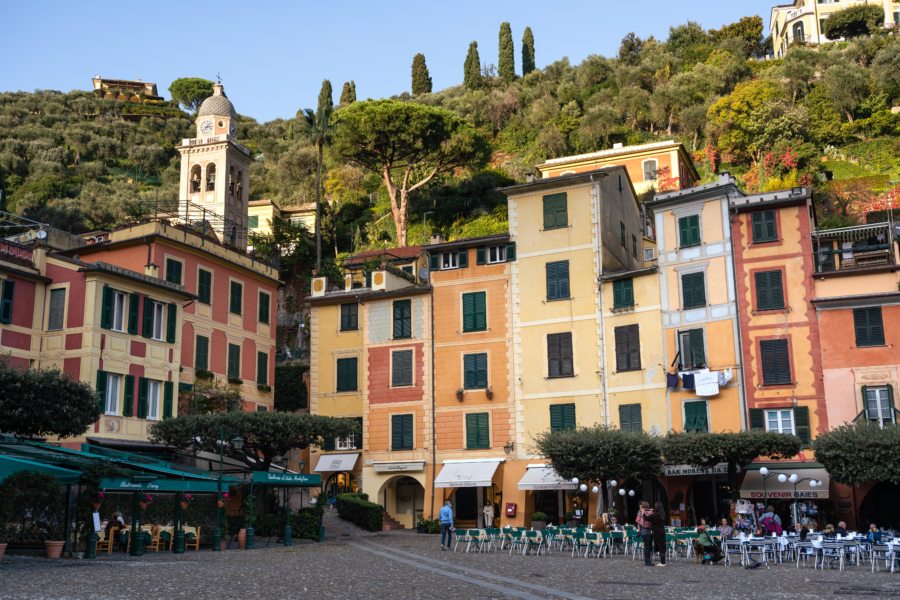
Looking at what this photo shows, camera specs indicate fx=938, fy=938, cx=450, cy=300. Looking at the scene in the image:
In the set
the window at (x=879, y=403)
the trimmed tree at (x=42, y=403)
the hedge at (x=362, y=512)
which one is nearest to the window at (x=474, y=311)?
the hedge at (x=362, y=512)

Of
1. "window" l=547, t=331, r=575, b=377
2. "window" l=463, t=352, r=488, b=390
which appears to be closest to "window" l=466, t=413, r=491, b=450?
"window" l=463, t=352, r=488, b=390

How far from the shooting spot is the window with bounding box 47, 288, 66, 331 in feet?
113

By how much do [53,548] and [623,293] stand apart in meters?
23.6

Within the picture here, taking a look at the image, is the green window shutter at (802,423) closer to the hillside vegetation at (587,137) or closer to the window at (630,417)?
the window at (630,417)

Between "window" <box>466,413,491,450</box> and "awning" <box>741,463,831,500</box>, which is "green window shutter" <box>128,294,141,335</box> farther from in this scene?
"awning" <box>741,463,831,500</box>

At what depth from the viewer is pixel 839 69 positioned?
74.2m

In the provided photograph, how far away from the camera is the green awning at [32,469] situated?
21.9 meters

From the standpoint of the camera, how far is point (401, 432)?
42.1 metres

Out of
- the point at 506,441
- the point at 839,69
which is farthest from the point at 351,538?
the point at 839,69

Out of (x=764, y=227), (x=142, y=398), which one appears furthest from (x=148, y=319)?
(x=764, y=227)

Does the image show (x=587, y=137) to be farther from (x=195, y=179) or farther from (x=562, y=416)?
(x=562, y=416)

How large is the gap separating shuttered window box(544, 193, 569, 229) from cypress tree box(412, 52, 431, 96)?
8822 centimetres

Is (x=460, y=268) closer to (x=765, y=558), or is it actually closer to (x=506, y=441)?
→ (x=506, y=441)

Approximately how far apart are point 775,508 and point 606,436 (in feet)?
25.3
